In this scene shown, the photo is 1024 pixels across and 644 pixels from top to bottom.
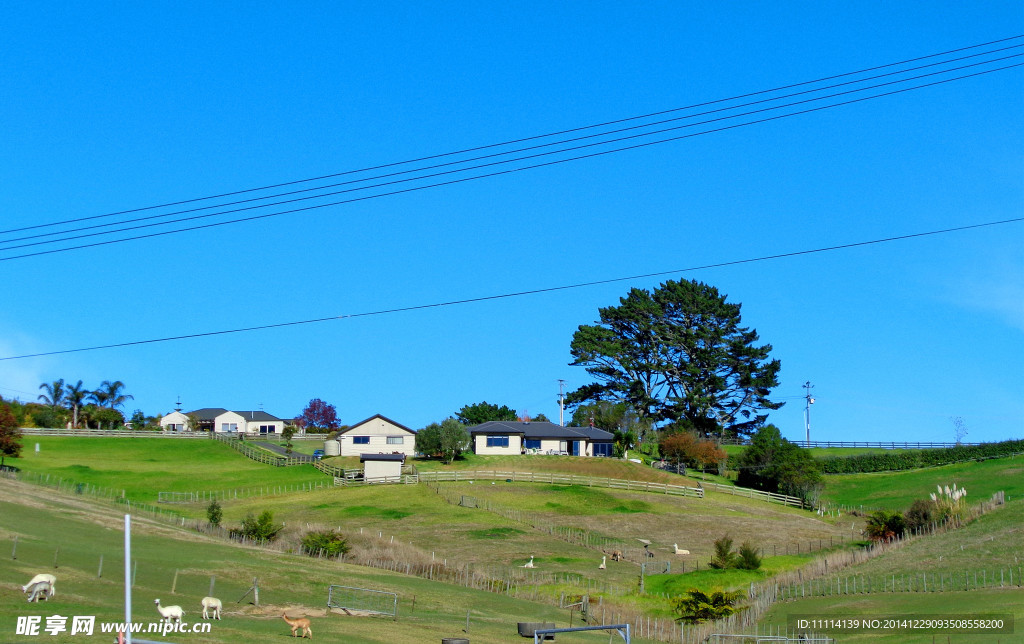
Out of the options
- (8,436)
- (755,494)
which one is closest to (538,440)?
(755,494)

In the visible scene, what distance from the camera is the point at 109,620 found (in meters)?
27.5

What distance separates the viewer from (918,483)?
96.0m

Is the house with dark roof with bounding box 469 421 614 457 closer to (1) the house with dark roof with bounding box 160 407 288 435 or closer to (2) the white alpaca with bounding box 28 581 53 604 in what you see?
(1) the house with dark roof with bounding box 160 407 288 435

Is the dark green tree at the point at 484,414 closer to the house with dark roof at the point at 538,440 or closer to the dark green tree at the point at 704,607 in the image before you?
the house with dark roof at the point at 538,440

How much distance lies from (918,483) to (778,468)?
13903 millimetres

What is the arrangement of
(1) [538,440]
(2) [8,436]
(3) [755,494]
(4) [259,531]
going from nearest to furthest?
(4) [259,531]
(2) [8,436]
(3) [755,494]
(1) [538,440]

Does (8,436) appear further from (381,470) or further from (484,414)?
(484,414)

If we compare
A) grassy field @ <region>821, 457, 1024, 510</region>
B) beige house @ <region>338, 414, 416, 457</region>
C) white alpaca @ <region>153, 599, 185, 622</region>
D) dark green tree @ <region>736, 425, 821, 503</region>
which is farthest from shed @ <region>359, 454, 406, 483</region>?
white alpaca @ <region>153, 599, 185, 622</region>

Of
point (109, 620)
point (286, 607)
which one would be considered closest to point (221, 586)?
point (286, 607)

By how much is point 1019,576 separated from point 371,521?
41224 mm

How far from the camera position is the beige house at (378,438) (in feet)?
353

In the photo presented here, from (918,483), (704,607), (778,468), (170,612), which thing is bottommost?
(704,607)

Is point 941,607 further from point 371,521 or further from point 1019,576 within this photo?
point 371,521

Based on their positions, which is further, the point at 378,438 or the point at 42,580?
the point at 378,438
